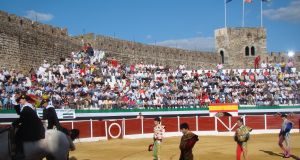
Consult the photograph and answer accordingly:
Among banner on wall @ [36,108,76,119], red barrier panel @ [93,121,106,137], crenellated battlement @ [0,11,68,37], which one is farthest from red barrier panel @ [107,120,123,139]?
crenellated battlement @ [0,11,68,37]

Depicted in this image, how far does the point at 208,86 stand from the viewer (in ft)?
96.5

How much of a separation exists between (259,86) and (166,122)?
32.9 feet

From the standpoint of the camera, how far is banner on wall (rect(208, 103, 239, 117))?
2531cm

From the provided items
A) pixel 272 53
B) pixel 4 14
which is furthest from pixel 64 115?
pixel 272 53

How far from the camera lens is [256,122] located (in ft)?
77.6

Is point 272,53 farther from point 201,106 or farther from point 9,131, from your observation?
point 9,131

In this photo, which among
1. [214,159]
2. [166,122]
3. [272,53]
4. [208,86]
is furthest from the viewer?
[272,53]

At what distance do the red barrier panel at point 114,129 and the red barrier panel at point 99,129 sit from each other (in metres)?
0.29

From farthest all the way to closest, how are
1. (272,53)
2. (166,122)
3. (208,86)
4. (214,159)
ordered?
1. (272,53)
2. (208,86)
3. (166,122)
4. (214,159)

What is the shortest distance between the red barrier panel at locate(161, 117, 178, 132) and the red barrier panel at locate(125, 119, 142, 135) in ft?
4.69

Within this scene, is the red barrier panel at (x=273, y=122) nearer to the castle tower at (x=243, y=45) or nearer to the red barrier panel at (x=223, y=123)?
the red barrier panel at (x=223, y=123)

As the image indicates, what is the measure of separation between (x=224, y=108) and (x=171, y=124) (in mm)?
4088

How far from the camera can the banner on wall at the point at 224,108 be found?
25.3 m

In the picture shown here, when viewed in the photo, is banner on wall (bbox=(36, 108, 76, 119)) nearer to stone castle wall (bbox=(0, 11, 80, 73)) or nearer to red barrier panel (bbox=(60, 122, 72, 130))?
red barrier panel (bbox=(60, 122, 72, 130))
